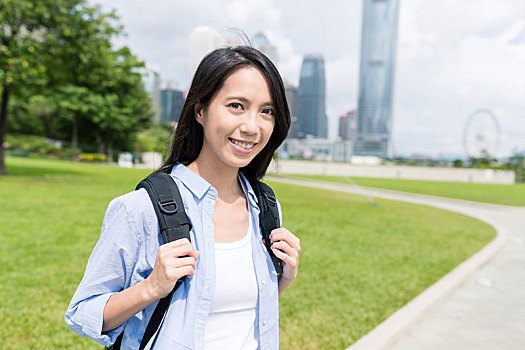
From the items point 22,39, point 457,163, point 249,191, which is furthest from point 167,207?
point 457,163

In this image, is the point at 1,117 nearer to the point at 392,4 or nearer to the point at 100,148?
the point at 100,148

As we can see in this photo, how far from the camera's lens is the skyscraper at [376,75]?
497ft

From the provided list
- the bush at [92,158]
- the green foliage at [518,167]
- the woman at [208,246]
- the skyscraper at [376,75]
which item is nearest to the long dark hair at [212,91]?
the woman at [208,246]

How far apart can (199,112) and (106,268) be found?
62 centimetres

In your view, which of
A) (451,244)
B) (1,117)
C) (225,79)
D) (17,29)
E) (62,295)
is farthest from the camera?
(1,117)

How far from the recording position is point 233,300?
56.1 inches

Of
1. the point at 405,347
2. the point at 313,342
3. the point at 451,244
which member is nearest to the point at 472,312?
the point at 405,347

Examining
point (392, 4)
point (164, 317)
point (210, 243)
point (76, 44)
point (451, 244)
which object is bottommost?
point (451, 244)

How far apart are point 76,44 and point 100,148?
2592 cm

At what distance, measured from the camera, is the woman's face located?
1.42 m

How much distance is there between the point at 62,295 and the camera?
4562mm

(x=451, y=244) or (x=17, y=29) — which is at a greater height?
(x=17, y=29)

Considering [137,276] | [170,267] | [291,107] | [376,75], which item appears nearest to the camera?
[170,267]

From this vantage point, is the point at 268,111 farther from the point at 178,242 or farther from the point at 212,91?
the point at 178,242
